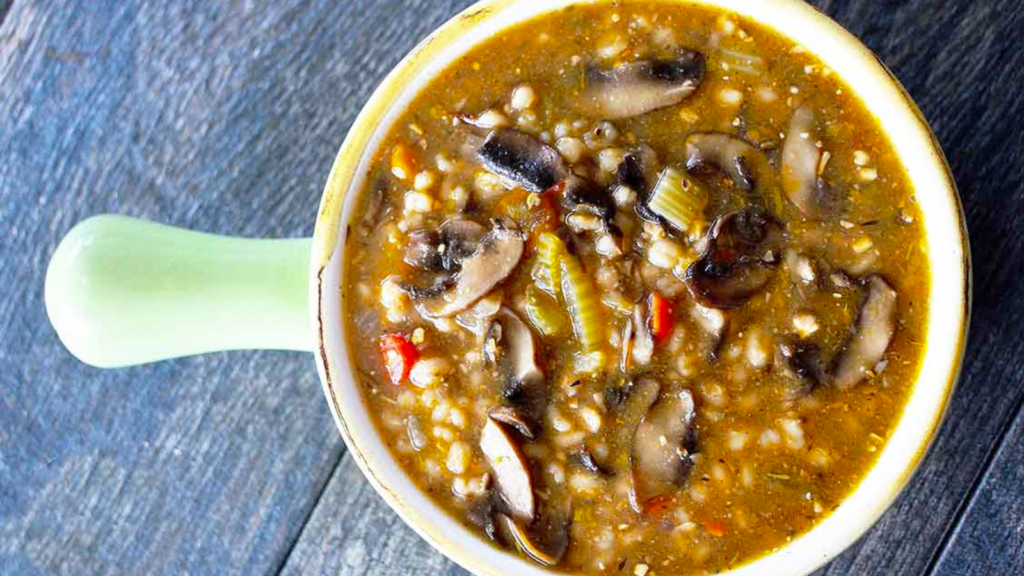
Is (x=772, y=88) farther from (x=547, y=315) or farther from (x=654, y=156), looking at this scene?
(x=547, y=315)

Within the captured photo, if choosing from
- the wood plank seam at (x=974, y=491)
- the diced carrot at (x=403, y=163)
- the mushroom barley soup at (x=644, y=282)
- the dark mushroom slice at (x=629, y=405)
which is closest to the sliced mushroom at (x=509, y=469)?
the mushroom barley soup at (x=644, y=282)

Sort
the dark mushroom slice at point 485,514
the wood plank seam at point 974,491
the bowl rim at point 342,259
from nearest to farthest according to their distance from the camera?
the bowl rim at point 342,259, the dark mushroom slice at point 485,514, the wood plank seam at point 974,491

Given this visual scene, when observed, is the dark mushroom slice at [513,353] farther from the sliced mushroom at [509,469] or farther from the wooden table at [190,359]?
the wooden table at [190,359]

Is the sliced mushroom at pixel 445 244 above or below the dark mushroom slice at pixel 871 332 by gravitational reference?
below

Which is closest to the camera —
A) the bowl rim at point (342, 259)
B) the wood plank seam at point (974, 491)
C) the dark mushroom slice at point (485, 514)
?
the bowl rim at point (342, 259)

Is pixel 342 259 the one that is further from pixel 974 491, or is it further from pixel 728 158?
pixel 974 491

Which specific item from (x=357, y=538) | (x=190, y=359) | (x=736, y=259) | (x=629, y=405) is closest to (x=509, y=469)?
(x=629, y=405)

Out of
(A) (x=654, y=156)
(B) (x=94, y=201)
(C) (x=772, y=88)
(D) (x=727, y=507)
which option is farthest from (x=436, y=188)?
(B) (x=94, y=201)
